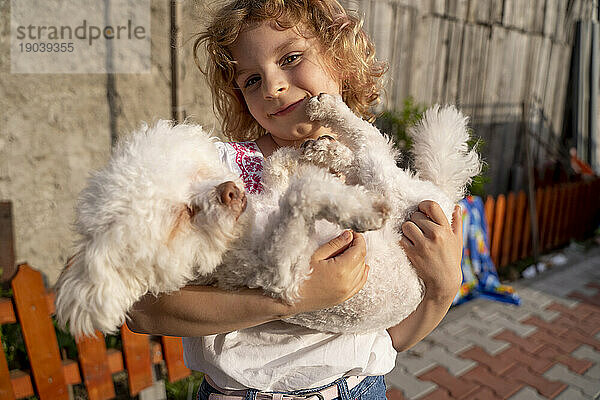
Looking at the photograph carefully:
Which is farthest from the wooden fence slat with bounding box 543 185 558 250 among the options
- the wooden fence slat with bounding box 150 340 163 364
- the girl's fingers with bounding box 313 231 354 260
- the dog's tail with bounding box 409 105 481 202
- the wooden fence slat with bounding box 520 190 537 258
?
the girl's fingers with bounding box 313 231 354 260

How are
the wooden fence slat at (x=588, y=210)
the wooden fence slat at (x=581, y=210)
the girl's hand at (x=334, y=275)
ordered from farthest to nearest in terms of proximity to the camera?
the wooden fence slat at (x=588, y=210), the wooden fence slat at (x=581, y=210), the girl's hand at (x=334, y=275)

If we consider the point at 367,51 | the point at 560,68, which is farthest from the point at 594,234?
the point at 367,51

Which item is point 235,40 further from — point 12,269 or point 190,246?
point 12,269

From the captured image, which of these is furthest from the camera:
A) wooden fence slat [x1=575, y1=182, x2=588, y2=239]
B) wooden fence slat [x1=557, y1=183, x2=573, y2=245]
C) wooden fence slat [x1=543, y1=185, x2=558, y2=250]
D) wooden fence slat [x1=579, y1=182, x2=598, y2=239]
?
wooden fence slat [x1=579, y1=182, x2=598, y2=239]

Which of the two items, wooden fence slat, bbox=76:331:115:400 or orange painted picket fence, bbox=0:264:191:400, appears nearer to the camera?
orange painted picket fence, bbox=0:264:191:400

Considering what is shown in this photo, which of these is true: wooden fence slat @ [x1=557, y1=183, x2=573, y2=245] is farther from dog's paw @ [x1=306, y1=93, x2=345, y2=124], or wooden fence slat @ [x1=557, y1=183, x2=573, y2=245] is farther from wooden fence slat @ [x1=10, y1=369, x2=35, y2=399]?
wooden fence slat @ [x1=10, y1=369, x2=35, y2=399]

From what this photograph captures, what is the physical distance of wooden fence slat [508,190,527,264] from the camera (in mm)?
6451

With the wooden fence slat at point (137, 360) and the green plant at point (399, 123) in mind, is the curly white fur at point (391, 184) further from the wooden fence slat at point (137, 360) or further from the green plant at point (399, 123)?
the green plant at point (399, 123)

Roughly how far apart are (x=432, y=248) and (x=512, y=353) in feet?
12.3

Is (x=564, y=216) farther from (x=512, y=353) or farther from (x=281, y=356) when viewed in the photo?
(x=281, y=356)

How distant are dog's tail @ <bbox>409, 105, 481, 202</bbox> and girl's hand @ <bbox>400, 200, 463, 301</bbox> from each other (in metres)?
0.25

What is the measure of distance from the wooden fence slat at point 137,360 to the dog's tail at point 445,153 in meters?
2.44

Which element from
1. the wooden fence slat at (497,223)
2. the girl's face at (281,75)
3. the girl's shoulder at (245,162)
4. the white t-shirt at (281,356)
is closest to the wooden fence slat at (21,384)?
the white t-shirt at (281,356)

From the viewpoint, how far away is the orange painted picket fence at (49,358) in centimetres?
272
